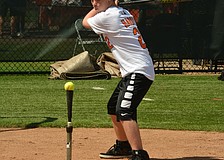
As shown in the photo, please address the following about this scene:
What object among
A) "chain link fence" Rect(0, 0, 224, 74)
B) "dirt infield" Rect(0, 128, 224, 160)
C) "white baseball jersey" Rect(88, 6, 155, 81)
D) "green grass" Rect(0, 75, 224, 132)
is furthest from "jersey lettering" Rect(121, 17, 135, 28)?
"chain link fence" Rect(0, 0, 224, 74)

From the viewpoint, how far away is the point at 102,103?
11.5 m

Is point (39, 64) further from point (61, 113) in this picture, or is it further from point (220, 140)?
point (220, 140)

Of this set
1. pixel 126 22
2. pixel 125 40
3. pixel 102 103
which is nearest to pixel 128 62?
pixel 125 40

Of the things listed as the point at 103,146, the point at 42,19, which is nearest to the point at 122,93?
the point at 103,146

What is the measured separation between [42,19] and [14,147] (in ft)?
27.1

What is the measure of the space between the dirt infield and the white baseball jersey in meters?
1.01

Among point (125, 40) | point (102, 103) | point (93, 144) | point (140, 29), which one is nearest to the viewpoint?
point (125, 40)

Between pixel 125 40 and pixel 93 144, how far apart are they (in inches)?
68.2

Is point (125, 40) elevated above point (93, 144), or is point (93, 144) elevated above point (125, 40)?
point (125, 40)

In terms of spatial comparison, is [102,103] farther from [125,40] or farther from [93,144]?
[125,40]

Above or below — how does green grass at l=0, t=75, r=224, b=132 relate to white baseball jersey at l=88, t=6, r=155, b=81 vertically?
below

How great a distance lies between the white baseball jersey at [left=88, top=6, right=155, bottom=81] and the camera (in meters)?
6.67

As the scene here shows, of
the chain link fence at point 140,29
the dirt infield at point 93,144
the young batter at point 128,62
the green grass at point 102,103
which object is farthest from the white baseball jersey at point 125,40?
the chain link fence at point 140,29

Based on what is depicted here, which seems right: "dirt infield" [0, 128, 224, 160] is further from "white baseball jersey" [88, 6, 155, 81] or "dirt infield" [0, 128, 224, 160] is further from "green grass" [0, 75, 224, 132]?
"white baseball jersey" [88, 6, 155, 81]
